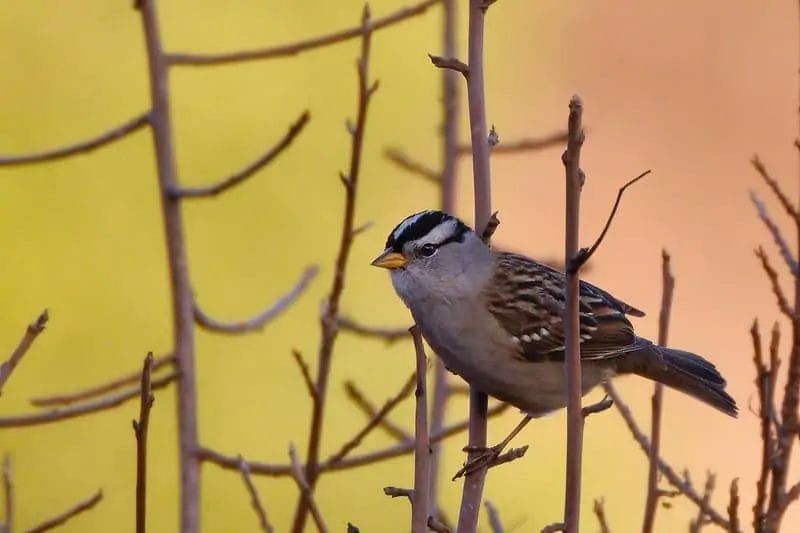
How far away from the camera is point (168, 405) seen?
4.86m

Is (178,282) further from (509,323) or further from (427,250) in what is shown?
(509,323)

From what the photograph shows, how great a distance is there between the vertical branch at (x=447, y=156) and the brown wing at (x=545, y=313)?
0.17 metres

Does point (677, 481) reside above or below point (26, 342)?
below

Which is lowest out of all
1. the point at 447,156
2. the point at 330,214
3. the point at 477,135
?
the point at 330,214

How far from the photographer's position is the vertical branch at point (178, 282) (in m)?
2.03

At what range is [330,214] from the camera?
5211 mm

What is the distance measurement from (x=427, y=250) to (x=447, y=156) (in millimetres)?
359

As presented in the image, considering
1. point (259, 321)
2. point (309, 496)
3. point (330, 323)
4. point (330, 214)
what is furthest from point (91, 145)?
point (330, 214)

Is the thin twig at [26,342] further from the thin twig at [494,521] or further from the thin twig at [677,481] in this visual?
the thin twig at [677,481]

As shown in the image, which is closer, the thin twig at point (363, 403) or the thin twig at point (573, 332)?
the thin twig at point (573, 332)

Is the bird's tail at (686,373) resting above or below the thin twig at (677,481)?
below

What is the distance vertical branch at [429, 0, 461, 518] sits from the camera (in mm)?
2641

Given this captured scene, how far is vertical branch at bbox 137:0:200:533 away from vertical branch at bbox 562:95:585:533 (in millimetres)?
766

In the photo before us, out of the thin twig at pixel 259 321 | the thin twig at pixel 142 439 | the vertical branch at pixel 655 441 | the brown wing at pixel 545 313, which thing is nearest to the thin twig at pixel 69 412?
the thin twig at pixel 259 321
